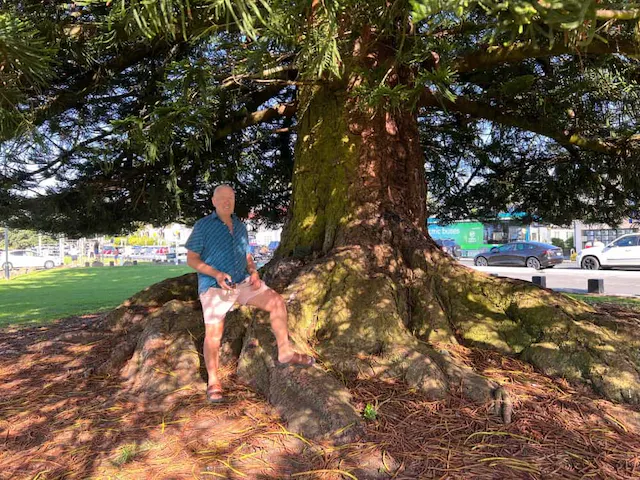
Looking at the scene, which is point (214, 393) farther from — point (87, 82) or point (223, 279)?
point (87, 82)

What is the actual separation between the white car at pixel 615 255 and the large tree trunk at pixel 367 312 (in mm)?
19731

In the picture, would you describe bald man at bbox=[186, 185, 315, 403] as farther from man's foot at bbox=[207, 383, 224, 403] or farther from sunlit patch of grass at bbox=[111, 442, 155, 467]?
sunlit patch of grass at bbox=[111, 442, 155, 467]

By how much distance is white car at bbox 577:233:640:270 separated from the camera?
20.2 meters

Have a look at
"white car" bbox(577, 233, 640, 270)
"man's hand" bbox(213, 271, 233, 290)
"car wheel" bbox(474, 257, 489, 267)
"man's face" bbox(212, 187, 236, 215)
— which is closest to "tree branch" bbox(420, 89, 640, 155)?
"man's face" bbox(212, 187, 236, 215)

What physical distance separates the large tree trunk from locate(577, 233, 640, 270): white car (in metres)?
19.7

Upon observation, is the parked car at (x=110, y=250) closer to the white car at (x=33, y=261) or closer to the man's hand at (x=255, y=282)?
the white car at (x=33, y=261)

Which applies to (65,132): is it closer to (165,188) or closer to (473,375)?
(165,188)

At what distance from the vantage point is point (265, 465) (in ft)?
8.13

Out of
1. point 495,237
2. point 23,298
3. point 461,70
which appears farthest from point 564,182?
point 495,237

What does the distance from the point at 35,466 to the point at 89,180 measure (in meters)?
4.17

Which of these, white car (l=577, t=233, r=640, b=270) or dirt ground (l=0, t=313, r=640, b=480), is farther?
white car (l=577, t=233, r=640, b=270)

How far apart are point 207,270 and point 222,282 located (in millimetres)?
151

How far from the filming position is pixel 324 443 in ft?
8.61

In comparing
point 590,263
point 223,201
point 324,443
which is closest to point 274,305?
point 223,201
